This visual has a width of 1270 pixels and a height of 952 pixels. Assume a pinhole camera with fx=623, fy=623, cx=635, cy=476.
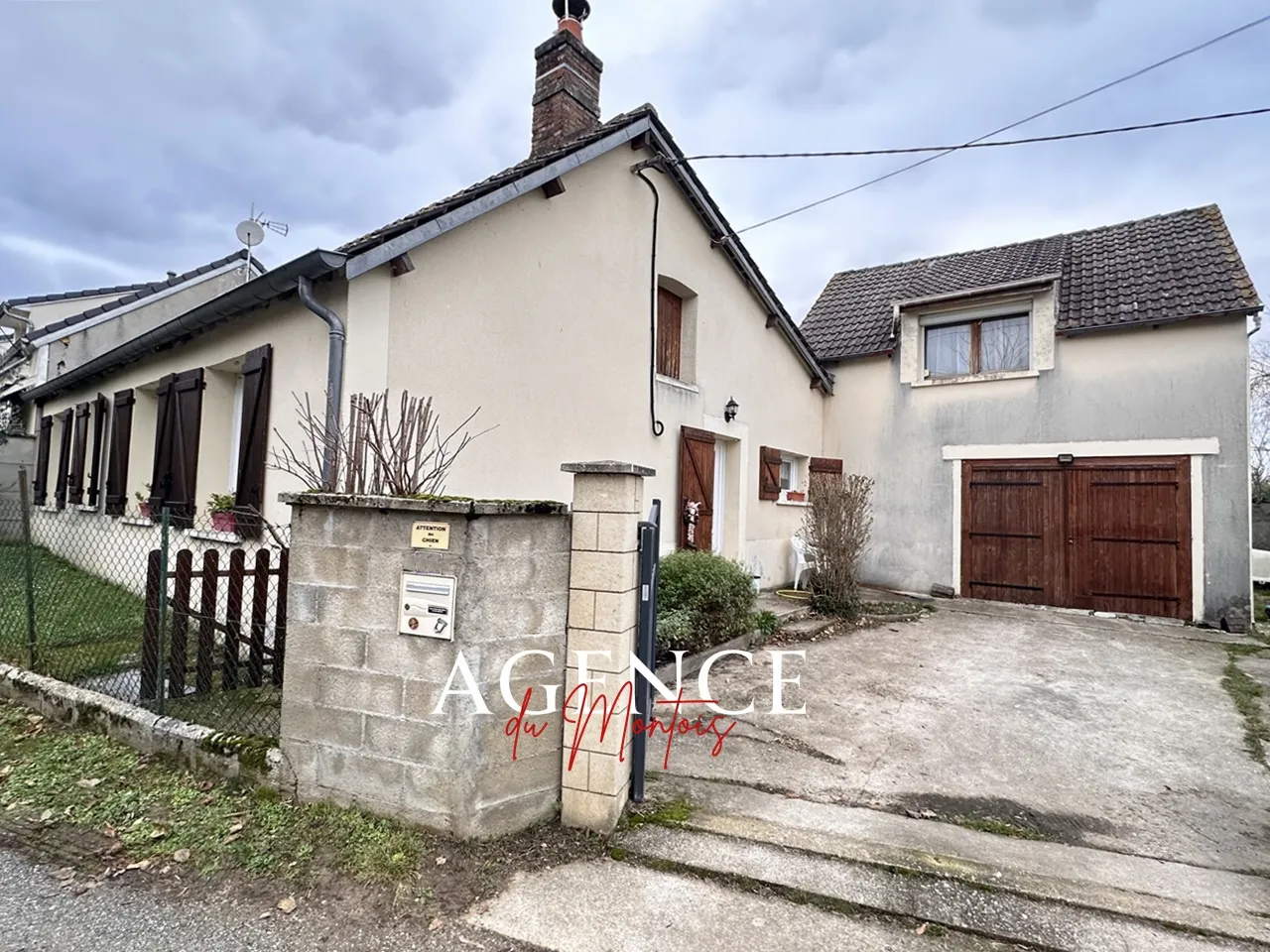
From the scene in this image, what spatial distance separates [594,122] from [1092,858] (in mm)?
8871

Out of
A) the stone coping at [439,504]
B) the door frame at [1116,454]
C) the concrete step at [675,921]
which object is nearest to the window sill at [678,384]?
the door frame at [1116,454]

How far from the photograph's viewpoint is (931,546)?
10156 mm

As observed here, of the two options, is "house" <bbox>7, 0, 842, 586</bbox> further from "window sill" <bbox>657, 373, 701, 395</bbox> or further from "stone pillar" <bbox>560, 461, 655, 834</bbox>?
"stone pillar" <bbox>560, 461, 655, 834</bbox>

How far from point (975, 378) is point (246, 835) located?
34.7 ft

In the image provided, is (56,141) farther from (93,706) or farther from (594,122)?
(93,706)

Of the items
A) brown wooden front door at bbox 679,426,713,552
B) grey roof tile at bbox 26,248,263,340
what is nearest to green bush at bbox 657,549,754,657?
brown wooden front door at bbox 679,426,713,552

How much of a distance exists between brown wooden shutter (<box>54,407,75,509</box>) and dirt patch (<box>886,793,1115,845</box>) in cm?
1206

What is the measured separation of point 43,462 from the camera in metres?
11.1

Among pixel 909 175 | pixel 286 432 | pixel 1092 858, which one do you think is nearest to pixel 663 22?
pixel 909 175

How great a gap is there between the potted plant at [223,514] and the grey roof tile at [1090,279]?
9.54 meters

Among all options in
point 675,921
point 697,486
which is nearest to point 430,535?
point 675,921

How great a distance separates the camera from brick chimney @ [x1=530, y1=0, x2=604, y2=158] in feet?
25.7

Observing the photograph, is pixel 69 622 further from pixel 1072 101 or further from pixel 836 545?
pixel 1072 101

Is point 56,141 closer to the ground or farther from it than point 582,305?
farther from it
